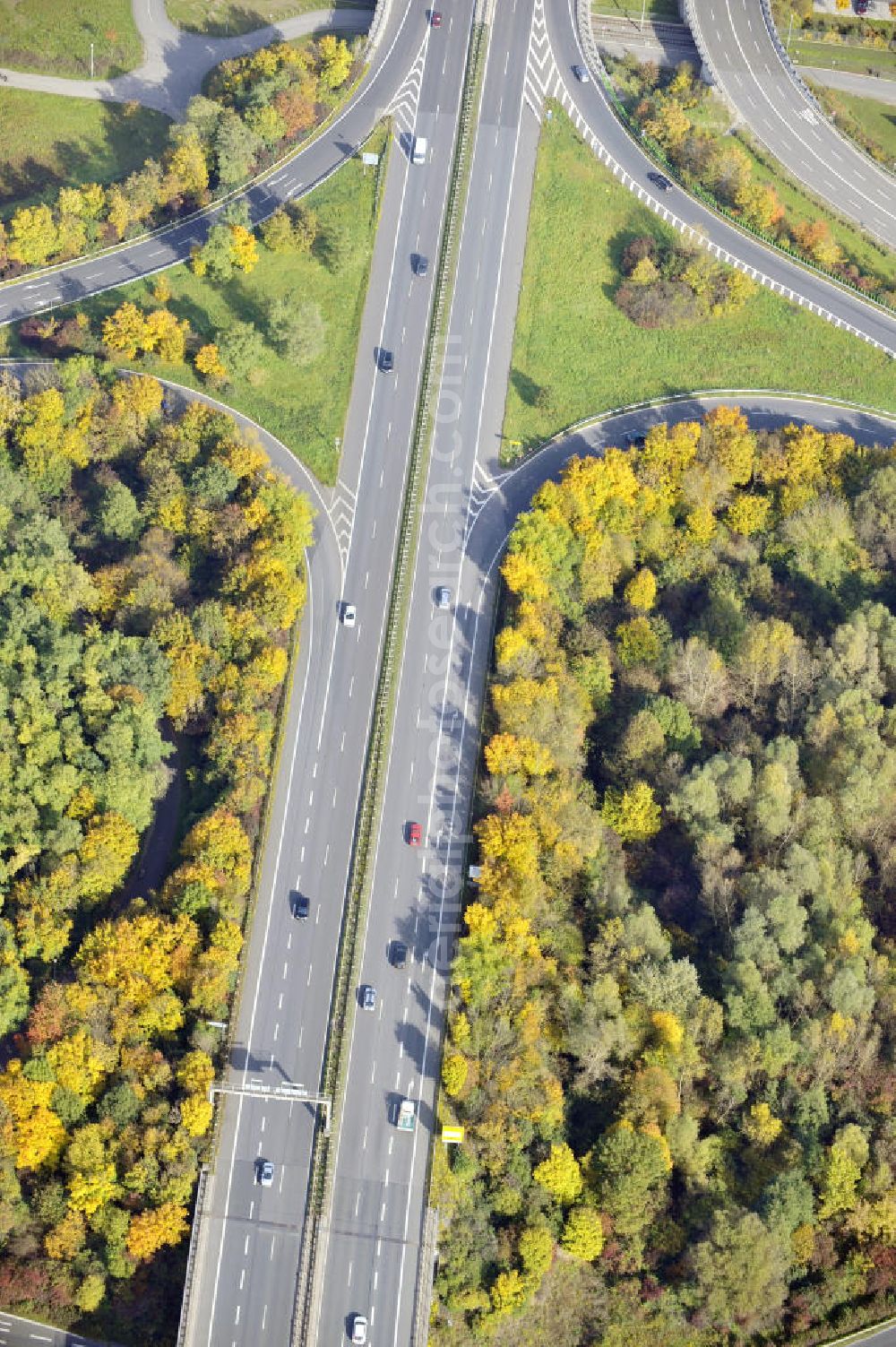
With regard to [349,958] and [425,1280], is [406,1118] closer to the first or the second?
[425,1280]

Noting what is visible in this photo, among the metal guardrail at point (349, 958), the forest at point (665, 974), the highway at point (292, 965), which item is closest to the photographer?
the metal guardrail at point (349, 958)

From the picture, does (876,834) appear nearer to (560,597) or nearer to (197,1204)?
(560,597)

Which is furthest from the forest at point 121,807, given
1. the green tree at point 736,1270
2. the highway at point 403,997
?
the green tree at point 736,1270

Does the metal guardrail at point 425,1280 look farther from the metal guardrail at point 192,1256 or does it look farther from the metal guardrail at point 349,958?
the metal guardrail at point 192,1256

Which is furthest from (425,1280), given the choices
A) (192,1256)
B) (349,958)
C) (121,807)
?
(121,807)

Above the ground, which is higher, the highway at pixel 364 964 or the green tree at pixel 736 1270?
the highway at pixel 364 964

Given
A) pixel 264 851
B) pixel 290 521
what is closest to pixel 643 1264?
pixel 264 851

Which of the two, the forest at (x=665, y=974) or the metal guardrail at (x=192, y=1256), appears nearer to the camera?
the metal guardrail at (x=192, y=1256)
